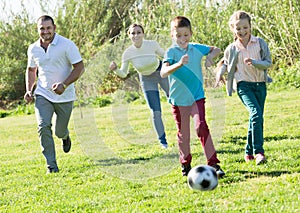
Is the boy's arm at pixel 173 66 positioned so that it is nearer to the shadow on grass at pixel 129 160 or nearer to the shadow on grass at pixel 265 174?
the shadow on grass at pixel 265 174

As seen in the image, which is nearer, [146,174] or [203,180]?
[203,180]

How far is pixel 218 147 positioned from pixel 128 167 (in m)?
1.23

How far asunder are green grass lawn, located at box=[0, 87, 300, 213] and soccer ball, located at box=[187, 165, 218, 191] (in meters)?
0.07

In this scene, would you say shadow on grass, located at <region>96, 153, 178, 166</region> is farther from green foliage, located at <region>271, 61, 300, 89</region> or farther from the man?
green foliage, located at <region>271, 61, 300, 89</region>

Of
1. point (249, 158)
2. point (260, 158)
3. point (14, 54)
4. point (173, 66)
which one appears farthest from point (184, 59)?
point (14, 54)

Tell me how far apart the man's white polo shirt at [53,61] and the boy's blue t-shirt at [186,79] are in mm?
1448

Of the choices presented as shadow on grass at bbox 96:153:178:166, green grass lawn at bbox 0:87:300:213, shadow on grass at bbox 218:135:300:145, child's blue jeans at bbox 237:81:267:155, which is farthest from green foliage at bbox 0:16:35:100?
child's blue jeans at bbox 237:81:267:155

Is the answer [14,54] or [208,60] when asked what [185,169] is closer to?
[208,60]

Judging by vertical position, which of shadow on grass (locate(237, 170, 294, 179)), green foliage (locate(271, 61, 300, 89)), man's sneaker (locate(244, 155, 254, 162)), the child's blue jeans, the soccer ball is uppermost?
the child's blue jeans

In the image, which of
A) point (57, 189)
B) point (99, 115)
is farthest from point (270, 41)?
point (57, 189)

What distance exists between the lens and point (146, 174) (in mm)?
6031

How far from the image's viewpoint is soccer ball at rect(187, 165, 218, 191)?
4.87m

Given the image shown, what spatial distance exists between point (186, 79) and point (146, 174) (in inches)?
42.9

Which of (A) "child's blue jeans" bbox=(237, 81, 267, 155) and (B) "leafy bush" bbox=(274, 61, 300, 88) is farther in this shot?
(B) "leafy bush" bbox=(274, 61, 300, 88)
